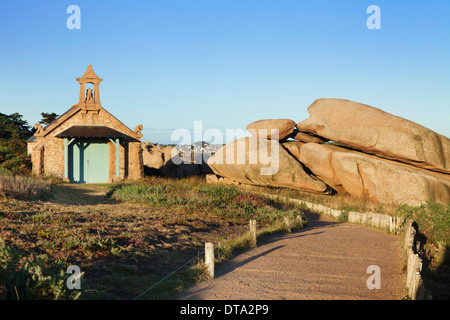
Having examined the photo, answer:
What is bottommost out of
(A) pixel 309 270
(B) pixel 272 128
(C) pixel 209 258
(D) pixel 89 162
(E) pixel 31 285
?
(A) pixel 309 270

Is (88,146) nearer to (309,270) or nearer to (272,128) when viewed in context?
(272,128)

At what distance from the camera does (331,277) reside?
7.55 meters

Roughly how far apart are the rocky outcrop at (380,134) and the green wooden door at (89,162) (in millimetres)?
13362

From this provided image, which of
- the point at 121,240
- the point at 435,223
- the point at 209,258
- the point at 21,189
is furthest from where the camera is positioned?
the point at 21,189

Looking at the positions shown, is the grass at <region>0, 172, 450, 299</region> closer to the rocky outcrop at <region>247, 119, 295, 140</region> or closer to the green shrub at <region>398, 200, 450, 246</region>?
the green shrub at <region>398, 200, 450, 246</region>

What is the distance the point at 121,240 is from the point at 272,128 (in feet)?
48.8

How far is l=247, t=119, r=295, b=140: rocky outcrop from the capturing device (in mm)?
22000

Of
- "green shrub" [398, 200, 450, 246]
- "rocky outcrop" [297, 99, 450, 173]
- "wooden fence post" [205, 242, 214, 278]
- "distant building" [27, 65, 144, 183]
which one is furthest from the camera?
"distant building" [27, 65, 144, 183]

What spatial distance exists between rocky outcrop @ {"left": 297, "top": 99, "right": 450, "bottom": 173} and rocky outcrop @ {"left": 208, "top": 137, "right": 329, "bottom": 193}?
238 cm

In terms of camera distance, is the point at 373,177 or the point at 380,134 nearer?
the point at 373,177

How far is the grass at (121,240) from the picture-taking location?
6005 mm

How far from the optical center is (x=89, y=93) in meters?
25.1

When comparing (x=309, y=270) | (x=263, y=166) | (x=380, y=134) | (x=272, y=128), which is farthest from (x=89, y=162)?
→ (x=309, y=270)

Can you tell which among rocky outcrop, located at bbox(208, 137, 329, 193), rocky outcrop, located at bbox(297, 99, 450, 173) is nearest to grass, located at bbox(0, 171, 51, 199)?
rocky outcrop, located at bbox(208, 137, 329, 193)
